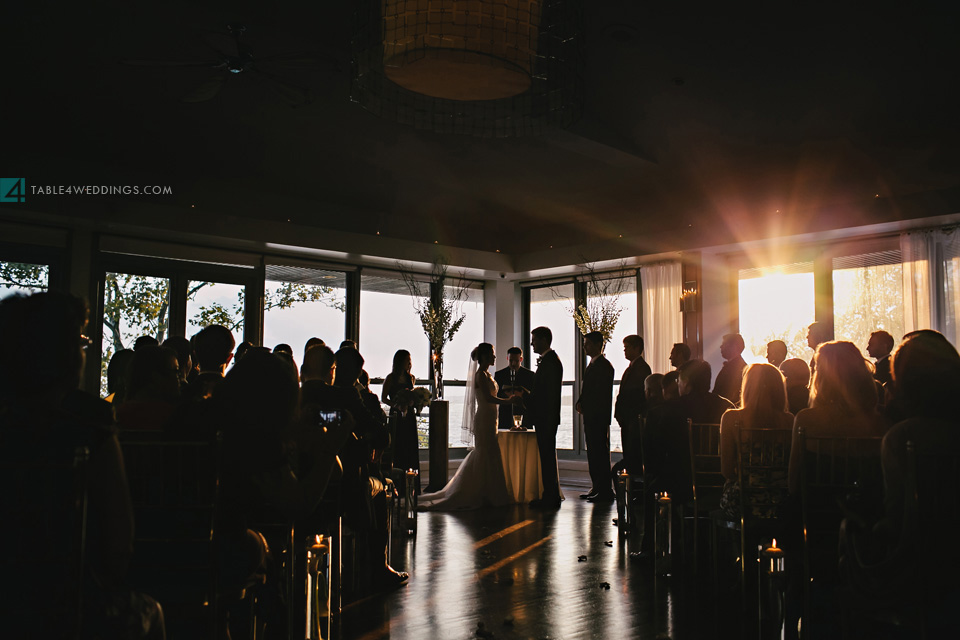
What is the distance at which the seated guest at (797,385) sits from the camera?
4723 mm

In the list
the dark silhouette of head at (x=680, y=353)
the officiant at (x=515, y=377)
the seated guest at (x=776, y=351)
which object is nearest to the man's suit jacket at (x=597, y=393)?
the dark silhouette of head at (x=680, y=353)

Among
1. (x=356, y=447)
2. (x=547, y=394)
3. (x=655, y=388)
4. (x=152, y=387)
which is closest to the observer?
(x=152, y=387)

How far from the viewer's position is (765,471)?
341 centimetres

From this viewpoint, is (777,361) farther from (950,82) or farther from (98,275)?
(98,275)

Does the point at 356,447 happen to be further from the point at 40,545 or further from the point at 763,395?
the point at 40,545

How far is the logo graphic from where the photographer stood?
712 centimetres

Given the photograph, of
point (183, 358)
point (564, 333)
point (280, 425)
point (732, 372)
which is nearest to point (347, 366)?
point (183, 358)

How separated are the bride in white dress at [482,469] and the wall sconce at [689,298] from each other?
3.28 meters

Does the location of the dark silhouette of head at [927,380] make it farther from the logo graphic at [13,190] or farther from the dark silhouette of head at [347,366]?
the logo graphic at [13,190]

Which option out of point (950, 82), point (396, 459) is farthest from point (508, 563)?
point (950, 82)

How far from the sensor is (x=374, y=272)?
1073cm

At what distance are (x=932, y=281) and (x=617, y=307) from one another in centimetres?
412

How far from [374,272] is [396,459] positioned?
3641mm

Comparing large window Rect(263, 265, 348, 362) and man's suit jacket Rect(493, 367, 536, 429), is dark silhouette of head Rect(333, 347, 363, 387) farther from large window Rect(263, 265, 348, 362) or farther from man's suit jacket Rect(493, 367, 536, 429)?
large window Rect(263, 265, 348, 362)
